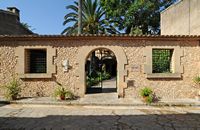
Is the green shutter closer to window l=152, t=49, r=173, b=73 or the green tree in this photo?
window l=152, t=49, r=173, b=73

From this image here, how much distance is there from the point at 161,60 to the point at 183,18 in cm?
500

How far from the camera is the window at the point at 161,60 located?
1171 centimetres

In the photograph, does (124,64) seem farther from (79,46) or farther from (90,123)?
(90,123)

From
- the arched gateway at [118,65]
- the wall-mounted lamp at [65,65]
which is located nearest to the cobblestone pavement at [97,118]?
the arched gateway at [118,65]

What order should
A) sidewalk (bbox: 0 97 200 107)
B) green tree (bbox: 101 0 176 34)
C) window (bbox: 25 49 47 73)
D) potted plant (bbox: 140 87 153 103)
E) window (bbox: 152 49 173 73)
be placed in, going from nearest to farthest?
sidewalk (bbox: 0 97 200 107)
potted plant (bbox: 140 87 153 103)
window (bbox: 152 49 173 73)
window (bbox: 25 49 47 73)
green tree (bbox: 101 0 176 34)

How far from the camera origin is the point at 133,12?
29.8 m

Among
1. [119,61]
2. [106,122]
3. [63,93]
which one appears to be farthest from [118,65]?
[106,122]

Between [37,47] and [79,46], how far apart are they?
220 centimetres

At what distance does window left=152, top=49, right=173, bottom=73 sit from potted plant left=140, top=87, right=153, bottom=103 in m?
1.93

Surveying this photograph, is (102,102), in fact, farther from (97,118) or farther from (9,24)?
(9,24)

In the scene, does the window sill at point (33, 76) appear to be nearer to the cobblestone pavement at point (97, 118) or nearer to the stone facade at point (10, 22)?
the cobblestone pavement at point (97, 118)

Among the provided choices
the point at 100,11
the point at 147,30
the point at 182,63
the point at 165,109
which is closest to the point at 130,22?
the point at 147,30

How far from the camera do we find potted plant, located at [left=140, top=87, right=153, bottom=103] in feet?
32.7

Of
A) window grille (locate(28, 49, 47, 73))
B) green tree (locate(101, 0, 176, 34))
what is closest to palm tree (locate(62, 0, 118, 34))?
green tree (locate(101, 0, 176, 34))
